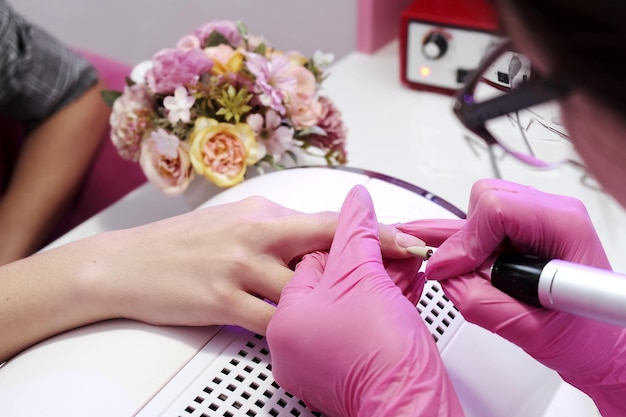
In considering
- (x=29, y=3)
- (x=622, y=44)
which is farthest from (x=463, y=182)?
(x=29, y=3)

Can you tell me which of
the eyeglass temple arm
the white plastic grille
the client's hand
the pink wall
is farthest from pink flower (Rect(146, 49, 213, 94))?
the pink wall

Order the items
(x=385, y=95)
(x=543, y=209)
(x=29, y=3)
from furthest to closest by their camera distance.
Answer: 1. (x=29, y=3)
2. (x=385, y=95)
3. (x=543, y=209)

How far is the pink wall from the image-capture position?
1.54m

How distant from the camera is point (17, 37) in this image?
1.21 m

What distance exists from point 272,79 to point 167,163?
0.64 feet

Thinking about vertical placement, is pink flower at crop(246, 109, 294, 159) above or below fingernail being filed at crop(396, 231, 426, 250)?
below

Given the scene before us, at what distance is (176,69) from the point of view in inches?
37.7

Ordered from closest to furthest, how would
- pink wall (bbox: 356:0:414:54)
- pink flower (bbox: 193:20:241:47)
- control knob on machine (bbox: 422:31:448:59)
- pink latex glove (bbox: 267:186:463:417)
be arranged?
1. pink latex glove (bbox: 267:186:463:417)
2. pink flower (bbox: 193:20:241:47)
3. control knob on machine (bbox: 422:31:448:59)
4. pink wall (bbox: 356:0:414:54)

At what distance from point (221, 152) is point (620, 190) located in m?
0.60

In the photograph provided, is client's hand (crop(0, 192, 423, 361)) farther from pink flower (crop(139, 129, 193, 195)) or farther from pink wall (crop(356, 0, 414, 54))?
pink wall (crop(356, 0, 414, 54))

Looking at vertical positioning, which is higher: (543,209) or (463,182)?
(543,209)

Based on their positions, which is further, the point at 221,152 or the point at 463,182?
the point at 463,182

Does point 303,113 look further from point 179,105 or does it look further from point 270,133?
point 179,105

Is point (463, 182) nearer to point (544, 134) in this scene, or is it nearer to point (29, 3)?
point (544, 134)
